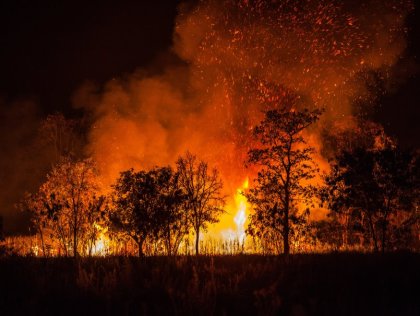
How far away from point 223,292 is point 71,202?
18.7m

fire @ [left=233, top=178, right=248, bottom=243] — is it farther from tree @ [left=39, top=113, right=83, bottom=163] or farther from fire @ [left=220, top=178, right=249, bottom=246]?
tree @ [left=39, top=113, right=83, bottom=163]

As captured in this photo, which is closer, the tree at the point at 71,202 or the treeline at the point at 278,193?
the treeline at the point at 278,193

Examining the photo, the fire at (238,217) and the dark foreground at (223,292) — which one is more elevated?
the fire at (238,217)

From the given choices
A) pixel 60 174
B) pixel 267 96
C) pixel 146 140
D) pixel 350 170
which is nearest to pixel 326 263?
pixel 350 170

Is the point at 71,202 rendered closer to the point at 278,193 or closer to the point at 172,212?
the point at 172,212

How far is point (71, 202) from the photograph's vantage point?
1024 inches

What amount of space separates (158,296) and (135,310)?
2.63 feet

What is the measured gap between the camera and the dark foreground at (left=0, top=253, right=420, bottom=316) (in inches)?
302

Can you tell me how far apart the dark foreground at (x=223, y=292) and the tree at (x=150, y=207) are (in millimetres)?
8304

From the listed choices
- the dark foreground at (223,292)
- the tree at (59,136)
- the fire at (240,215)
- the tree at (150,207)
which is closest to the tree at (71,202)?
the tree at (150,207)

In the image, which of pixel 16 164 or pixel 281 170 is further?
pixel 16 164

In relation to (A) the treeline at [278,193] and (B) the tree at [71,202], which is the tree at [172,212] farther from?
(B) the tree at [71,202]

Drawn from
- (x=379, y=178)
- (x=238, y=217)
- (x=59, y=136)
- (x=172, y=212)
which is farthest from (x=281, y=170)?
(x=59, y=136)

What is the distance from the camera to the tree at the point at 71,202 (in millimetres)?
24953
